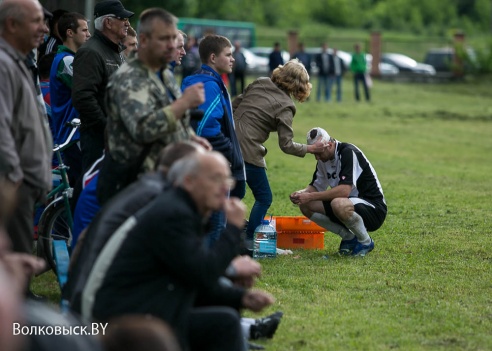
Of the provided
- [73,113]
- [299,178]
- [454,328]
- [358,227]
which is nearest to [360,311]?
[454,328]

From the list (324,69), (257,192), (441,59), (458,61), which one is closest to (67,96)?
(257,192)

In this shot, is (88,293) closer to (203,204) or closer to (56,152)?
(203,204)

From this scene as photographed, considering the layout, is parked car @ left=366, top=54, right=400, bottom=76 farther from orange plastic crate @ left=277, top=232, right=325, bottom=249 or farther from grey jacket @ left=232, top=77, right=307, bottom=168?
grey jacket @ left=232, top=77, right=307, bottom=168

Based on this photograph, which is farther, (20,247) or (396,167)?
(396,167)

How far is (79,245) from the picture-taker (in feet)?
19.4

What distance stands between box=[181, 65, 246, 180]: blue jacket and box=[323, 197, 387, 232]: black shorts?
1345mm

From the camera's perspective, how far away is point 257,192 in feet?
31.9

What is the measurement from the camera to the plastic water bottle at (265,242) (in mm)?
9672

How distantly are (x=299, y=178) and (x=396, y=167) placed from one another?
3009 mm

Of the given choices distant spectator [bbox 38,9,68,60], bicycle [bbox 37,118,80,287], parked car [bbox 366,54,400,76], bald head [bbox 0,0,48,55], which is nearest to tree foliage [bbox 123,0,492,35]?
parked car [bbox 366,54,400,76]

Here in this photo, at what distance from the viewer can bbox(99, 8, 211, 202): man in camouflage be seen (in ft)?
20.1

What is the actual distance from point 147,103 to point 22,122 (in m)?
0.79

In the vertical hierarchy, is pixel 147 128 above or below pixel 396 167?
above

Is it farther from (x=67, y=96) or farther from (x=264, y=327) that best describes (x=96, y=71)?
(x=264, y=327)
